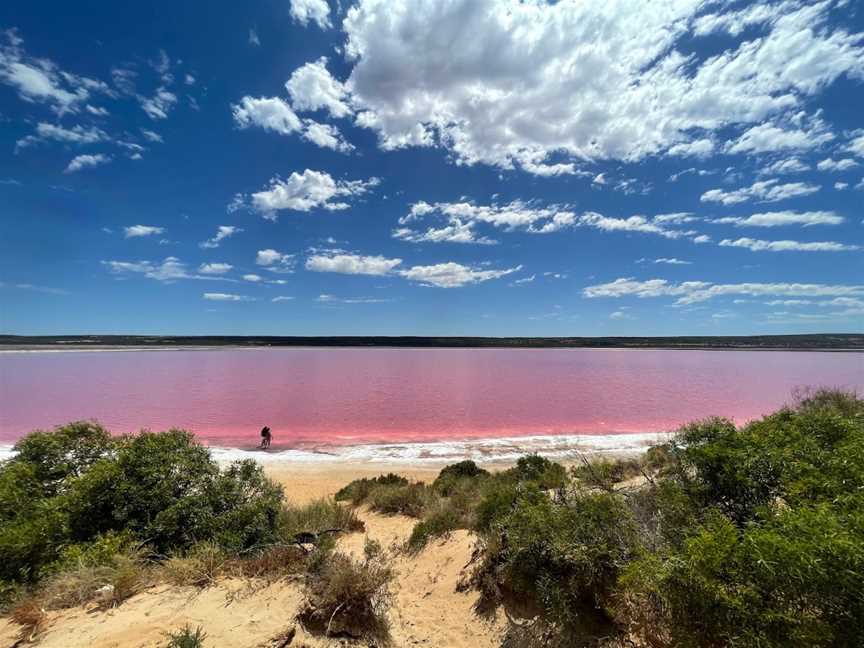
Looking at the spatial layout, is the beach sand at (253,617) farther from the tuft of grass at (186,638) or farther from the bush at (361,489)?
the bush at (361,489)

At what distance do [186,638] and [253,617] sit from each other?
0.81 m

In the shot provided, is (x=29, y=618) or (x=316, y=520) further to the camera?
(x=316, y=520)

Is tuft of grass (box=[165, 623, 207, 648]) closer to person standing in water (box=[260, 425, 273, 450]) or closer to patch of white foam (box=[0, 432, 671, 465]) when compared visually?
patch of white foam (box=[0, 432, 671, 465])

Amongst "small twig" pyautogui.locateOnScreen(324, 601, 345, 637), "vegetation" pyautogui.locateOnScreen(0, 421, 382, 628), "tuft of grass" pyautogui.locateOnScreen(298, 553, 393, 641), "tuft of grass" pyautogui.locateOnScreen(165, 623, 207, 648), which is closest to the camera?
"tuft of grass" pyautogui.locateOnScreen(165, 623, 207, 648)

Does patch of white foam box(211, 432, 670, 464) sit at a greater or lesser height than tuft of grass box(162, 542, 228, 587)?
lesser

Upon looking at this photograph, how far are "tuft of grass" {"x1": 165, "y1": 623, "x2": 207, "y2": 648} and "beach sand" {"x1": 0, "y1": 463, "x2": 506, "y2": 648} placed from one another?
3.4 inches

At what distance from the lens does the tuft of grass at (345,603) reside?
420 centimetres

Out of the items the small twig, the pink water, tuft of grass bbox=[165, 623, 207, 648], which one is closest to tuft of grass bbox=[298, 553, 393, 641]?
the small twig

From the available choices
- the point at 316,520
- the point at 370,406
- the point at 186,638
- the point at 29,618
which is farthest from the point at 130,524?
the point at 370,406

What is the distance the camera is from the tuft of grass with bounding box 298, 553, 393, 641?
4195 millimetres

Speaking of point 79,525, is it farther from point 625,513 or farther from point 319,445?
point 319,445

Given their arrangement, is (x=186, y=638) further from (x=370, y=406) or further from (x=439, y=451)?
(x=370, y=406)

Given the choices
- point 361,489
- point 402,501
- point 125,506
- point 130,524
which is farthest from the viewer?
point 361,489

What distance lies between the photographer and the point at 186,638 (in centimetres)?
343
